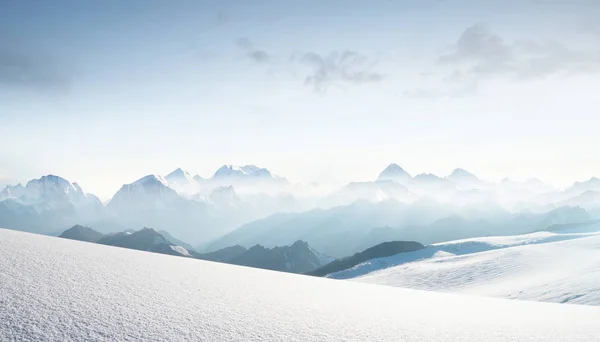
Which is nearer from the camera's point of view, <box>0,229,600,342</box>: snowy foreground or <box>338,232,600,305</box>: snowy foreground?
<box>0,229,600,342</box>: snowy foreground

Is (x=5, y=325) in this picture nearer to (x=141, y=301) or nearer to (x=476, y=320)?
(x=141, y=301)

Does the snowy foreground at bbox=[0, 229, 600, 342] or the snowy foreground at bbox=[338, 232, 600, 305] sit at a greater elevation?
the snowy foreground at bbox=[0, 229, 600, 342]

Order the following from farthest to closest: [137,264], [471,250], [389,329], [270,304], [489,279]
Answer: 1. [471,250]
2. [489,279]
3. [137,264]
4. [270,304]
5. [389,329]

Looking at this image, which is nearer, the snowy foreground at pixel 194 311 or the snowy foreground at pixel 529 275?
the snowy foreground at pixel 194 311

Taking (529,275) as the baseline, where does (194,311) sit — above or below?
above

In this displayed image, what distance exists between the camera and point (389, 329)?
29.5 feet

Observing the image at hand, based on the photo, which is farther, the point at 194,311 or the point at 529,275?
the point at 529,275

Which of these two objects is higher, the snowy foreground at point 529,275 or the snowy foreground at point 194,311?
the snowy foreground at point 194,311

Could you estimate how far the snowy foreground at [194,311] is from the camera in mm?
6559

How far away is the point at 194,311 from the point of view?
26.9ft

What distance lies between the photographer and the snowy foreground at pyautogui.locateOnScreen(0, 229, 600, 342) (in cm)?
656

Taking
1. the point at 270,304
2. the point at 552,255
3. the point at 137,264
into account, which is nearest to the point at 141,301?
the point at 270,304

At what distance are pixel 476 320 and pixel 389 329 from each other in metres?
4.42

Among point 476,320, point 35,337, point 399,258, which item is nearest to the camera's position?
point 35,337
